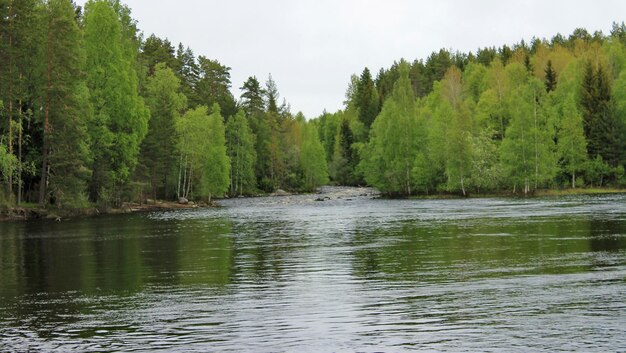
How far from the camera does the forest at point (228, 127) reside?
62500 mm

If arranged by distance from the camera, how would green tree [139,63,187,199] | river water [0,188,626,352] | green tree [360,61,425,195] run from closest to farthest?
river water [0,188,626,352] < green tree [139,63,187,199] < green tree [360,61,425,195]

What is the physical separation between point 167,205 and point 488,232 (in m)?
52.8

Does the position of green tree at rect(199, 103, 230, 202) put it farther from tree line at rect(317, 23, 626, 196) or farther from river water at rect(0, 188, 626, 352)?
river water at rect(0, 188, 626, 352)

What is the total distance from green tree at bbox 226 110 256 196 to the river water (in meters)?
76.1

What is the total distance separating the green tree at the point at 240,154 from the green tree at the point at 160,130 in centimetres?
2522

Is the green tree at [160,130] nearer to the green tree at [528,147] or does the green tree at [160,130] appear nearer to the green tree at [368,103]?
the green tree at [528,147]

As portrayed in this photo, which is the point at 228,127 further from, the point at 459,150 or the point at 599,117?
the point at 599,117

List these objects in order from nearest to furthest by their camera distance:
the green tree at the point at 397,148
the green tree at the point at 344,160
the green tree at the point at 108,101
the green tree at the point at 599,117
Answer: the green tree at the point at 108,101 < the green tree at the point at 599,117 < the green tree at the point at 397,148 < the green tree at the point at 344,160

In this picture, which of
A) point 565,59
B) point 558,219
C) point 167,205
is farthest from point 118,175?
point 565,59

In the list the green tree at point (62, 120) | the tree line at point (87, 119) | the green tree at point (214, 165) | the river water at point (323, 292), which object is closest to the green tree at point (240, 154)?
the green tree at point (214, 165)

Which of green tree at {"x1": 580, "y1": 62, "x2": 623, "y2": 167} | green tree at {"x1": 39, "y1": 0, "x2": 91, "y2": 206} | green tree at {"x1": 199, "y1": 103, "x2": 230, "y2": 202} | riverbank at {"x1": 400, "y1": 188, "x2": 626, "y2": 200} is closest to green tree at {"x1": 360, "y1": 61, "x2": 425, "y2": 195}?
riverbank at {"x1": 400, "y1": 188, "x2": 626, "y2": 200}

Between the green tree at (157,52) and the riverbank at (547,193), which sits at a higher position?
the green tree at (157,52)

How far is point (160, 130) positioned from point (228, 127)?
31644mm

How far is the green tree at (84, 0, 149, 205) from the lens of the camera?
6900cm
